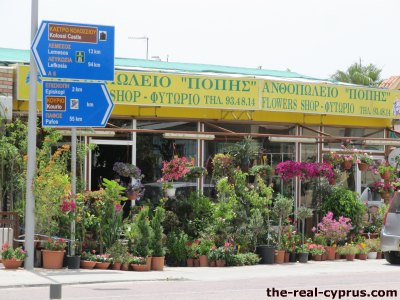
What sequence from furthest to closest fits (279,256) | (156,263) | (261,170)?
(261,170) < (279,256) < (156,263)

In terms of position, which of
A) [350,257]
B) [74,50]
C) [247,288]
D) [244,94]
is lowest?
[247,288]

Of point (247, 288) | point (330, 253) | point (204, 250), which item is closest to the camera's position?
point (247, 288)

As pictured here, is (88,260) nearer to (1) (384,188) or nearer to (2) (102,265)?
(2) (102,265)

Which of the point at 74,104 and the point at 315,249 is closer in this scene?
the point at 74,104

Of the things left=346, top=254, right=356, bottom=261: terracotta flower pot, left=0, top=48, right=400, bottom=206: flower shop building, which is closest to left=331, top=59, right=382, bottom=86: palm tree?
left=0, top=48, right=400, bottom=206: flower shop building

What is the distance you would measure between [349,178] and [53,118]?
10.9 m

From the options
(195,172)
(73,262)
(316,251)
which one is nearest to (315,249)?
(316,251)

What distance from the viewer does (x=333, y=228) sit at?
22.2 meters

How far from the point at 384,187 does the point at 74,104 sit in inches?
405

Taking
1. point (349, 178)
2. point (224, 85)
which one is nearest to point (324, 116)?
point (349, 178)

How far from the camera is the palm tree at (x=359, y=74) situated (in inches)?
1861

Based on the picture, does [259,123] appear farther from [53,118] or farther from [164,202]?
[53,118]

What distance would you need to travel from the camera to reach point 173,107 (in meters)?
22.8

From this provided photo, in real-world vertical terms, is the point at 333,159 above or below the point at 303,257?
above
